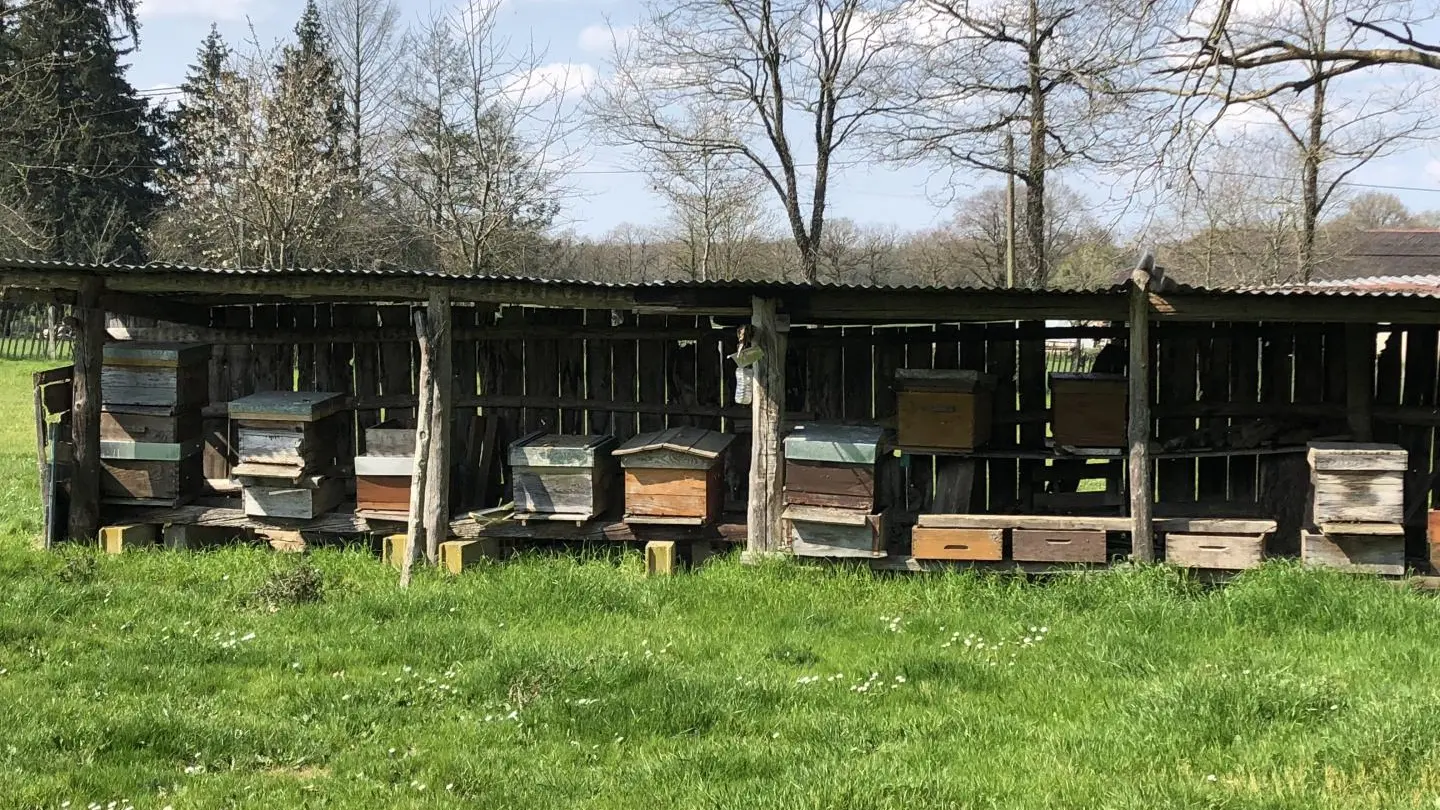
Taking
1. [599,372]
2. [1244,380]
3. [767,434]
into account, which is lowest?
[767,434]

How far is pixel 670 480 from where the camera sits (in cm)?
791

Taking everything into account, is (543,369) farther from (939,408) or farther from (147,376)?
(939,408)

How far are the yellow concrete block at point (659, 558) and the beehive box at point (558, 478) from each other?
1.79 ft

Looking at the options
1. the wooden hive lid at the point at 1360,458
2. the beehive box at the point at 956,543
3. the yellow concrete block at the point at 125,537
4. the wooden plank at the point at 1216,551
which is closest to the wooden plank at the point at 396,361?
the yellow concrete block at the point at 125,537

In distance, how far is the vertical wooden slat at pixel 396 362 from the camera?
966 centimetres

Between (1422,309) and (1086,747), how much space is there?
4.47 meters

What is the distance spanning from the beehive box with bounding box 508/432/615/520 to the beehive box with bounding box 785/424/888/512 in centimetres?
153

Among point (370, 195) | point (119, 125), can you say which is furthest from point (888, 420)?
point (119, 125)

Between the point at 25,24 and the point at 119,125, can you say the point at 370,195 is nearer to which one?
the point at 25,24

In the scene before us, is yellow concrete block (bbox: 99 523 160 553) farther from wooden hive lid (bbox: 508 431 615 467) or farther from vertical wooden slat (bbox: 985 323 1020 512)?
vertical wooden slat (bbox: 985 323 1020 512)

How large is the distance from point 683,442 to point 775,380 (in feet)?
2.77

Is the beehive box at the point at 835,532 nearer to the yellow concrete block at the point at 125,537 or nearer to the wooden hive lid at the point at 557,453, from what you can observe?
the wooden hive lid at the point at 557,453

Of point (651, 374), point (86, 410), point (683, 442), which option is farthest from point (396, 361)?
point (683, 442)

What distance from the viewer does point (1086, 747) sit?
Result: 15.1 feet
